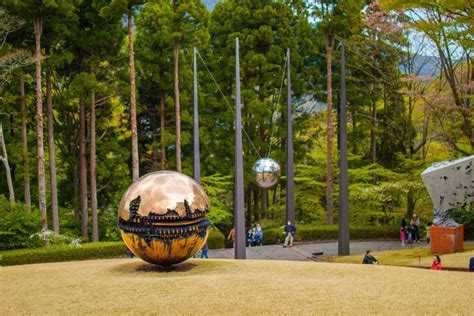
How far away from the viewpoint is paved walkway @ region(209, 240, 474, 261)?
75.1ft

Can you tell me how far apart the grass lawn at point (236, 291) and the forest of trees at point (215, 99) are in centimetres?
1337

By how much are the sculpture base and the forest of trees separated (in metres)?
6.28

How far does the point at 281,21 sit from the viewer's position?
33219 millimetres

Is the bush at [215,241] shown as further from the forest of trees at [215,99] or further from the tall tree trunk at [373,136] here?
the tall tree trunk at [373,136]

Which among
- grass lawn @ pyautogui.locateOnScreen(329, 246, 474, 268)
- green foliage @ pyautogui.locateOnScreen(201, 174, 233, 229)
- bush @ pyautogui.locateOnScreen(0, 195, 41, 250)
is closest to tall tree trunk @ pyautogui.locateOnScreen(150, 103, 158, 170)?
green foliage @ pyautogui.locateOnScreen(201, 174, 233, 229)

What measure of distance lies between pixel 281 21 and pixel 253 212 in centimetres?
1216

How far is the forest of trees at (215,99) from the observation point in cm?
2552

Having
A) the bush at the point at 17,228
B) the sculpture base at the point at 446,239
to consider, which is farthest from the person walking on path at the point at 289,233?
the bush at the point at 17,228

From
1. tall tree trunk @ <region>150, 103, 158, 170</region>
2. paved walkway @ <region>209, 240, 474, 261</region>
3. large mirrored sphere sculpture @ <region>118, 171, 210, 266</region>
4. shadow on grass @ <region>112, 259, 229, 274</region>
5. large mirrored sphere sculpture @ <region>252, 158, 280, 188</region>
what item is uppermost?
tall tree trunk @ <region>150, 103, 158, 170</region>

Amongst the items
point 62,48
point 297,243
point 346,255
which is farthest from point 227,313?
point 62,48

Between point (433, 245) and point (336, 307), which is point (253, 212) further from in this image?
point (336, 307)

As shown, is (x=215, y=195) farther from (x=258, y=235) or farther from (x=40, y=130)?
(x=40, y=130)

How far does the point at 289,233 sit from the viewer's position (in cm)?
2459

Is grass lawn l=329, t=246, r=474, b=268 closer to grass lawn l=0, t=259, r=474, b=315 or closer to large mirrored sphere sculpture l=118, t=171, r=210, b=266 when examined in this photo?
grass lawn l=0, t=259, r=474, b=315
